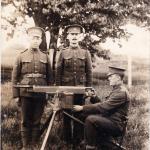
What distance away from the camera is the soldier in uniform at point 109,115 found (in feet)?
6.73

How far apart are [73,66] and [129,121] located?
66cm

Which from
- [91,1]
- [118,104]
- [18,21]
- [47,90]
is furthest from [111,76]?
[18,21]

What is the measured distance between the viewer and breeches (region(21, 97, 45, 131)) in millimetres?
2260

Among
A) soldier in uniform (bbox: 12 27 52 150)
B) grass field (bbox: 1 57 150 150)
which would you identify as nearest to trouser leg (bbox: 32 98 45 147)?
soldier in uniform (bbox: 12 27 52 150)

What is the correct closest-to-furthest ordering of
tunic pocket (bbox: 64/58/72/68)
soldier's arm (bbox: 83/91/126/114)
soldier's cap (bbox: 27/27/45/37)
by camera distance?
soldier's arm (bbox: 83/91/126/114)
soldier's cap (bbox: 27/27/45/37)
tunic pocket (bbox: 64/58/72/68)

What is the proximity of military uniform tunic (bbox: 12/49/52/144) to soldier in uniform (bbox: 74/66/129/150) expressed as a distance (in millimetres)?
346

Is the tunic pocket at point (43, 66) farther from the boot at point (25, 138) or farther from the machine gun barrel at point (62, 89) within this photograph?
the boot at point (25, 138)

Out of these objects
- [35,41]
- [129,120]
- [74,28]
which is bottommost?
[129,120]

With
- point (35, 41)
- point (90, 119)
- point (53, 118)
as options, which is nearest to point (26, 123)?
point (53, 118)

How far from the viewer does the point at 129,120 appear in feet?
8.04

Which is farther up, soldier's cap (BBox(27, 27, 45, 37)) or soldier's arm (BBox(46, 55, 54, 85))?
soldier's cap (BBox(27, 27, 45, 37))

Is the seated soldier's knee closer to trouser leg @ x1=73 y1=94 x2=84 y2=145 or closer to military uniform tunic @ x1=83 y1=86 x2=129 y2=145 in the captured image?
military uniform tunic @ x1=83 y1=86 x2=129 y2=145

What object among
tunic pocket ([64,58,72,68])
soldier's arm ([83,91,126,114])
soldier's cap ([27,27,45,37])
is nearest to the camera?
soldier's arm ([83,91,126,114])

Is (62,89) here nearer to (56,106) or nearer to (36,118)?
(56,106)
